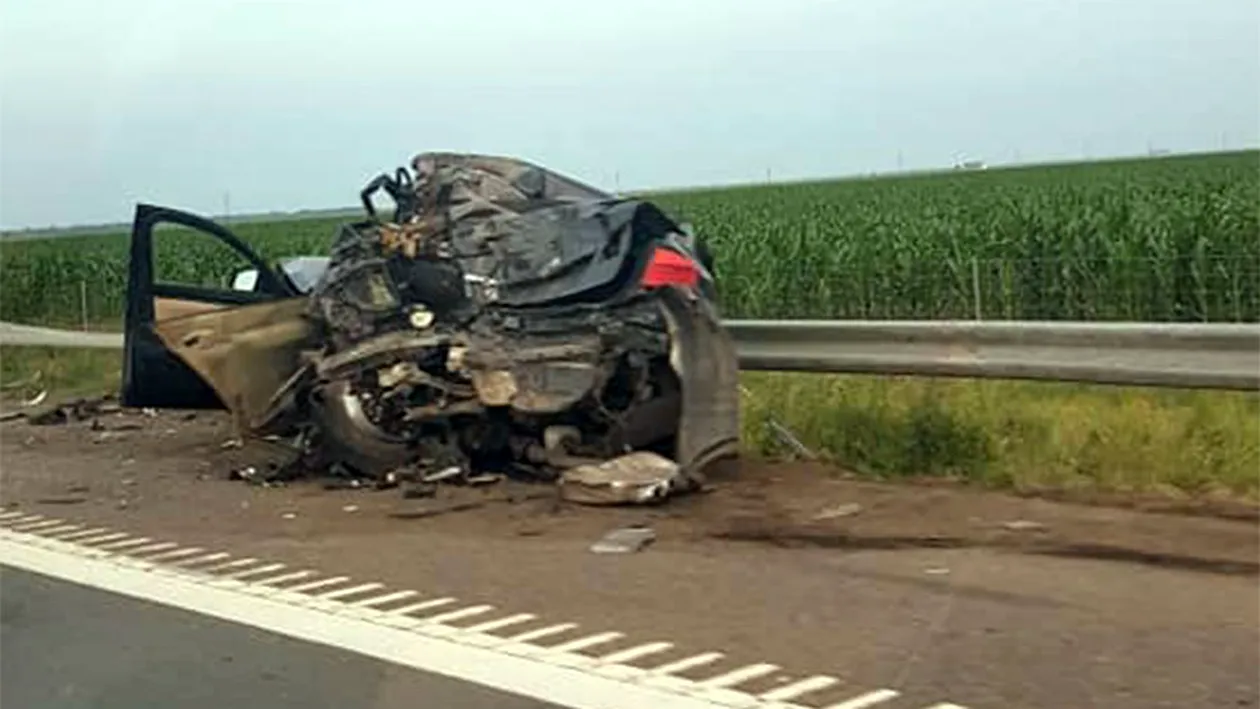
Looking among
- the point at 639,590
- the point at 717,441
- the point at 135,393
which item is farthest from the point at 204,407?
the point at 639,590

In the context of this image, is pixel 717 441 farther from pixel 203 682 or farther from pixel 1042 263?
pixel 1042 263

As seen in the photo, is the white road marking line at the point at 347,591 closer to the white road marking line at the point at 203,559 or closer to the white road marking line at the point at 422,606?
the white road marking line at the point at 422,606

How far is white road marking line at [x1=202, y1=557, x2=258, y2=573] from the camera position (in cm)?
829

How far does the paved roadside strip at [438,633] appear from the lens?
5.72m

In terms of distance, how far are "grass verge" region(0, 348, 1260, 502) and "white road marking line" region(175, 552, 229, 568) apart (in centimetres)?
362

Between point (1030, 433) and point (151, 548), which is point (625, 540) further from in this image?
point (1030, 433)

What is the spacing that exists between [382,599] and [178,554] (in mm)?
1745

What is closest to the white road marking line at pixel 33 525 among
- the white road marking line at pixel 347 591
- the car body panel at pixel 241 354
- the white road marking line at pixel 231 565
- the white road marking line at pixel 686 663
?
the car body panel at pixel 241 354

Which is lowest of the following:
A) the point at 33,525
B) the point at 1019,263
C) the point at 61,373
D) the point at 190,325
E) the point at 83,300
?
the point at 33,525

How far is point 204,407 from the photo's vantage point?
12.0 meters

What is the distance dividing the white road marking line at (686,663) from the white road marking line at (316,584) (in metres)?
2.16

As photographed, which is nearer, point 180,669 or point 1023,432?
point 180,669

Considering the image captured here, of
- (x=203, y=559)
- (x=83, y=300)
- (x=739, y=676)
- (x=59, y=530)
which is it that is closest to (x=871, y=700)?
(x=739, y=676)

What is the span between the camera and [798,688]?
5.75 m
